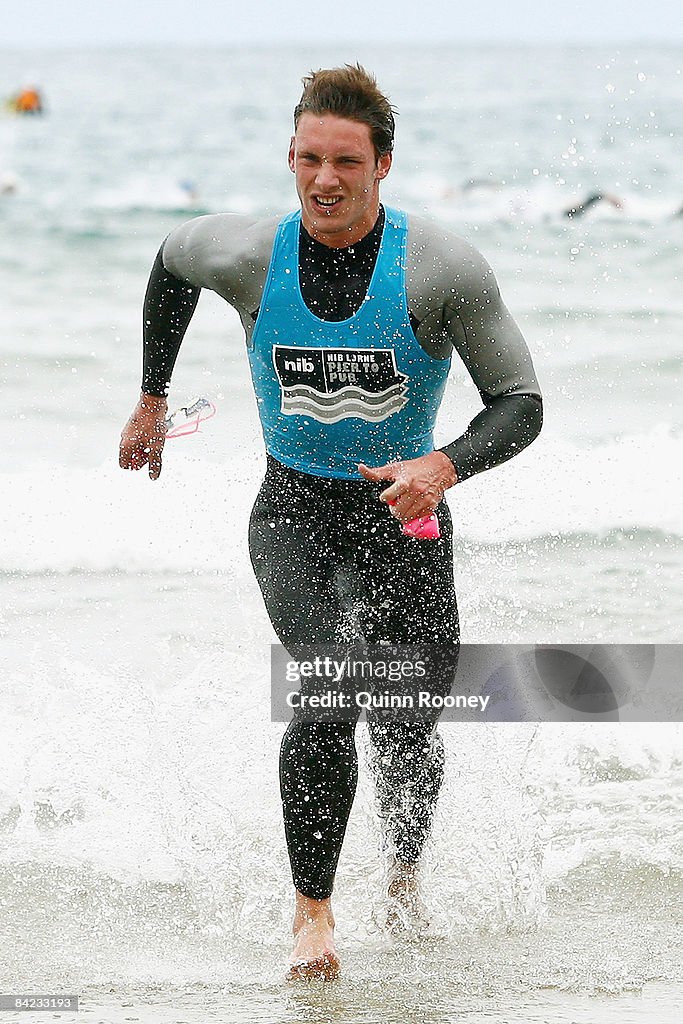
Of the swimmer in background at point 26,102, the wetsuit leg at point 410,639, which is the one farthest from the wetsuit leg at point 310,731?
the swimmer in background at point 26,102

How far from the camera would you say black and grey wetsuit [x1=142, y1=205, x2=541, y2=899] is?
328cm

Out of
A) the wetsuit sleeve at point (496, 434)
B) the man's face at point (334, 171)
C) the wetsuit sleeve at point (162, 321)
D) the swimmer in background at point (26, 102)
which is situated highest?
the man's face at point (334, 171)

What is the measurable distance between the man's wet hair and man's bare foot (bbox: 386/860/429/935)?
1.85m

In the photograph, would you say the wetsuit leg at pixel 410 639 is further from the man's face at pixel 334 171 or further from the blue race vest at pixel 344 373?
the man's face at pixel 334 171

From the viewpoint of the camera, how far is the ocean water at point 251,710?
3.38 meters

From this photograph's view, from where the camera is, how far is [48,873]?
13.0ft

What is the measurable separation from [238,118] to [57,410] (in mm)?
23257

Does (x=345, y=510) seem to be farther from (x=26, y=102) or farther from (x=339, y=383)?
(x=26, y=102)

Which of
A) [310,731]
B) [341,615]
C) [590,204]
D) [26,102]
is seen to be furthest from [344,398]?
[26,102]

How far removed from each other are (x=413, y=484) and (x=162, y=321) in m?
0.98

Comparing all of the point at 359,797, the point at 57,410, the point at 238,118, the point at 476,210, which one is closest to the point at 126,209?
the point at 476,210

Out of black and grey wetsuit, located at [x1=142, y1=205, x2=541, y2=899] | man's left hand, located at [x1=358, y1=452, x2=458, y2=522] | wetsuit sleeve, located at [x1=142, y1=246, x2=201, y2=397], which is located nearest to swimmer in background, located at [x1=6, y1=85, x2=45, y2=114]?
wetsuit sleeve, located at [x1=142, y1=246, x2=201, y2=397]

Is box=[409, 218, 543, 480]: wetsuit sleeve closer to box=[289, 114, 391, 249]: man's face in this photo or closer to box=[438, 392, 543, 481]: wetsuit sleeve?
box=[438, 392, 543, 481]: wetsuit sleeve

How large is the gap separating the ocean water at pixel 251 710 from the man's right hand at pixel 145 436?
1092mm
